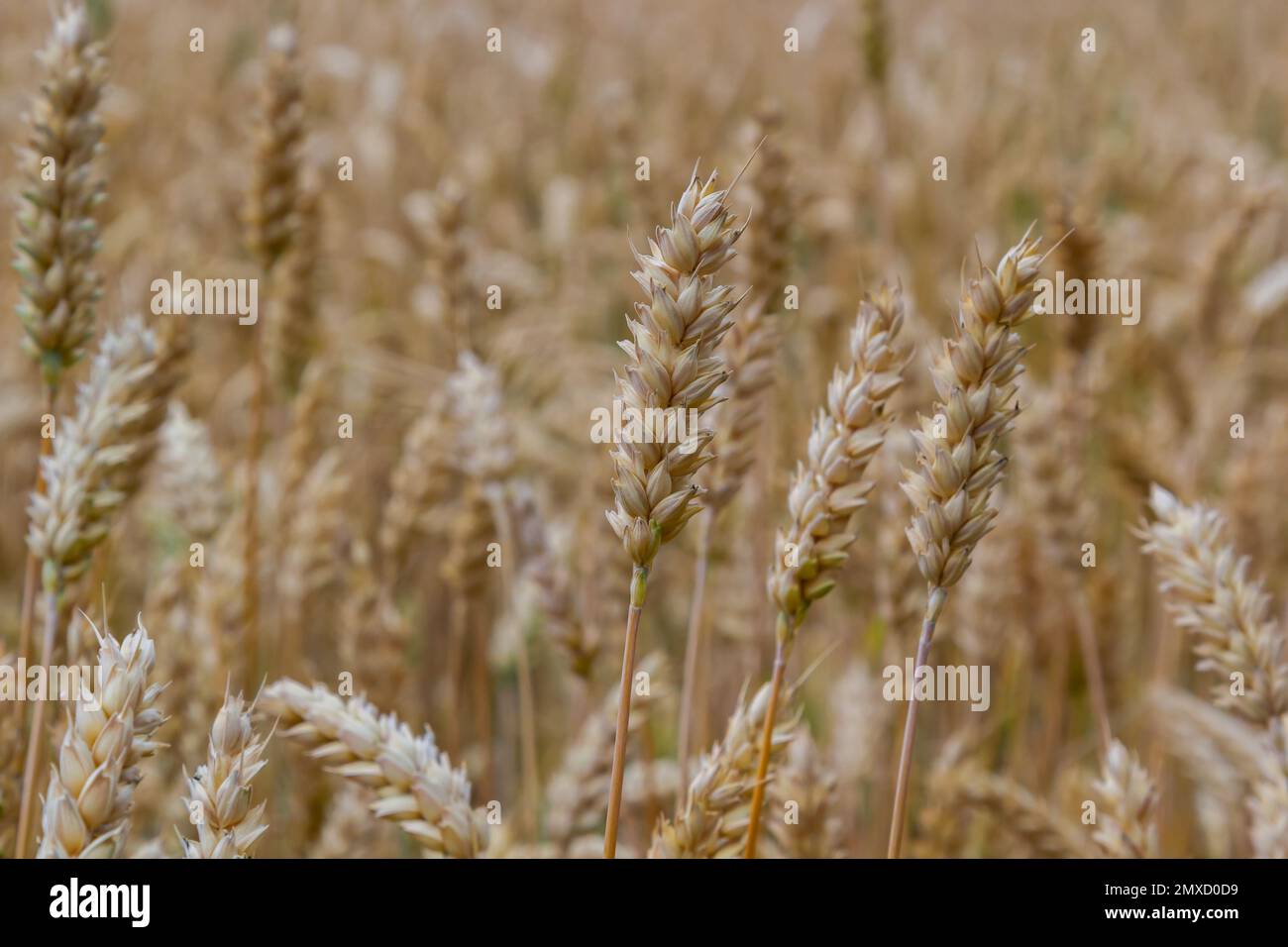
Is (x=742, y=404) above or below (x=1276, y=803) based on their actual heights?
above

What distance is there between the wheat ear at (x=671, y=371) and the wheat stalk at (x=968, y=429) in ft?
0.61

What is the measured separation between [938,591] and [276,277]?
6.53ft

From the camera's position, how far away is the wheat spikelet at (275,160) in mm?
1910

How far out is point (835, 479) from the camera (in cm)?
98

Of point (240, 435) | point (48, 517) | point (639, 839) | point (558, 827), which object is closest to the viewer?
point (48, 517)

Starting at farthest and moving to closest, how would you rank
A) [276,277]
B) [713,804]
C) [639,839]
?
[276,277]
[639,839]
[713,804]

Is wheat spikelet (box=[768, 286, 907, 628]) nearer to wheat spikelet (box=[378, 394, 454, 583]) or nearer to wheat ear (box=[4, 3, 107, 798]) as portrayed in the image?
wheat ear (box=[4, 3, 107, 798])

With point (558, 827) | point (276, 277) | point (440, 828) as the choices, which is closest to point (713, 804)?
point (440, 828)

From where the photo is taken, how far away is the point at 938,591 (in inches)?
36.5

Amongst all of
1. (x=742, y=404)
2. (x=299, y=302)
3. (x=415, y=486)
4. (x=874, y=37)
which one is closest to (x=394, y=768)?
(x=742, y=404)

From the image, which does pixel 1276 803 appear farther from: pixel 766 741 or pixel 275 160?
pixel 275 160

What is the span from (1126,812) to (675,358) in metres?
0.67

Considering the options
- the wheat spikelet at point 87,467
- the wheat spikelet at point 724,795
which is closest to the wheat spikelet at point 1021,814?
the wheat spikelet at point 724,795
